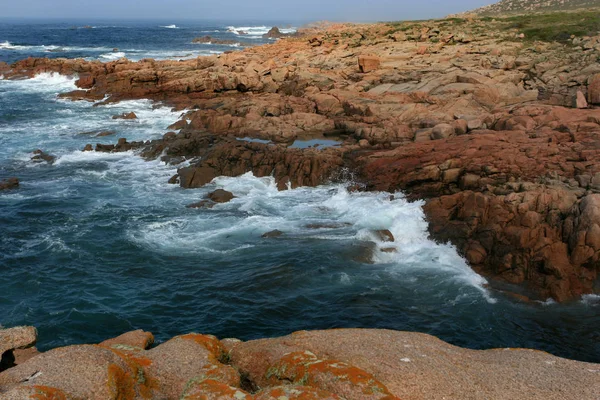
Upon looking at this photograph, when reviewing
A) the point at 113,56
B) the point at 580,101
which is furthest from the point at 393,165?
the point at 113,56

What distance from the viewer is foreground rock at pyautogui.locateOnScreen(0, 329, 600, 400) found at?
10.1 m

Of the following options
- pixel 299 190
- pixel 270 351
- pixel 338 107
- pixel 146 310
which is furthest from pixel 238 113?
pixel 270 351

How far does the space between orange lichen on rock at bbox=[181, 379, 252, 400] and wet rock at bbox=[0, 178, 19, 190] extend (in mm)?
28714

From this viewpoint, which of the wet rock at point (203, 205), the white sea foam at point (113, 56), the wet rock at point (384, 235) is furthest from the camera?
the white sea foam at point (113, 56)

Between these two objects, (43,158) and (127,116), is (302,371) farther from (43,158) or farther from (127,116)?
(127,116)

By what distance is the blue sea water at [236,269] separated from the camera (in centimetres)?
1895

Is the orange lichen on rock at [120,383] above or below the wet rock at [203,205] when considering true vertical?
above

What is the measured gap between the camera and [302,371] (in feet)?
36.4

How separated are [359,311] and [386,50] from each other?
164 ft

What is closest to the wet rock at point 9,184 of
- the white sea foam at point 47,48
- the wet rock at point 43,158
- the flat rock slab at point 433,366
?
the wet rock at point 43,158

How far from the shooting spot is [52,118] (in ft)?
176

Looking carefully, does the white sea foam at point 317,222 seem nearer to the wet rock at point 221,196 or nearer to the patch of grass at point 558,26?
the wet rock at point 221,196

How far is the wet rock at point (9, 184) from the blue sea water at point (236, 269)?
888 millimetres

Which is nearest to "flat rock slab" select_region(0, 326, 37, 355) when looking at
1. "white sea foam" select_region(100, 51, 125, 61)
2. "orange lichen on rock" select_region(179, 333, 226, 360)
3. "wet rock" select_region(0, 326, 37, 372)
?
"wet rock" select_region(0, 326, 37, 372)
